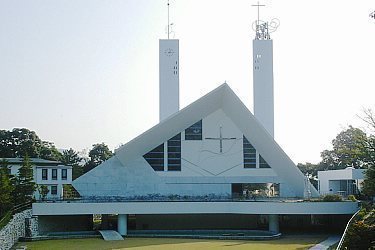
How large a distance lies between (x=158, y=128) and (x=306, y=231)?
29.2 ft

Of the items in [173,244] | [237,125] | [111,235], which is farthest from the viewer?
[237,125]

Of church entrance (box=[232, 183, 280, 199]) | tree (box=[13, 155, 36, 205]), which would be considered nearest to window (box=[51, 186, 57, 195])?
tree (box=[13, 155, 36, 205])

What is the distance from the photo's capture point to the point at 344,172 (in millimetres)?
29859

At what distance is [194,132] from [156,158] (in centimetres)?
250

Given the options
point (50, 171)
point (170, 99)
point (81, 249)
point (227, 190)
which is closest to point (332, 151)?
point (170, 99)

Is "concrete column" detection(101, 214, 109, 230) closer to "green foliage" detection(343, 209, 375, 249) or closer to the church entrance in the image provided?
the church entrance

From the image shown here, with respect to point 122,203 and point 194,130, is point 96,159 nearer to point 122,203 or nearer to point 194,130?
point 194,130

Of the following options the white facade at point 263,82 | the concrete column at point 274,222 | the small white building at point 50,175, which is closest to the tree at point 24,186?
the small white building at point 50,175

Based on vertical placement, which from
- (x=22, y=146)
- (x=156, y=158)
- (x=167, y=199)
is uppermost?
(x=22, y=146)

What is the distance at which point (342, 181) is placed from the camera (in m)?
31.6

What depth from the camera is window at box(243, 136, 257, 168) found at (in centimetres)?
3034

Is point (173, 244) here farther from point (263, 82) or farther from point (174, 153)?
point (263, 82)

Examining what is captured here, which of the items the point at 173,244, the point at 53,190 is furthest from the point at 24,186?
the point at 173,244

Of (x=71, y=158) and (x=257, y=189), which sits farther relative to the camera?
(x=71, y=158)
